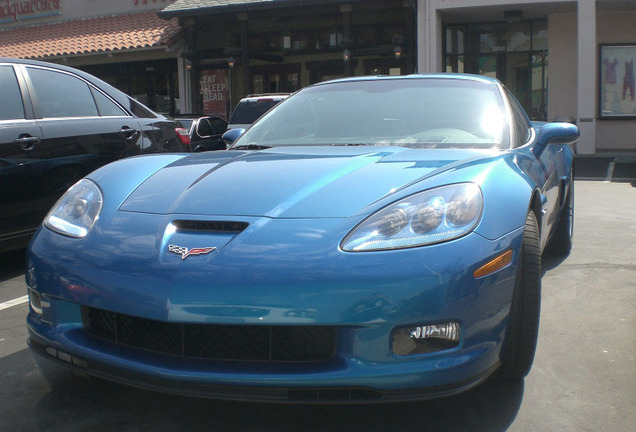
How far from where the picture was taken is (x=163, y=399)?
2.70 metres

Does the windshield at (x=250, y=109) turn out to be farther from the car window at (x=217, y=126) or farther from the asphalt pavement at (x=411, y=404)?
the asphalt pavement at (x=411, y=404)

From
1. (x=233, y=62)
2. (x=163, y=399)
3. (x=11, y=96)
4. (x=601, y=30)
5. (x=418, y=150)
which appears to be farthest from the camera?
(x=233, y=62)

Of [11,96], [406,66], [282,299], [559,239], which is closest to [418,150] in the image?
[282,299]

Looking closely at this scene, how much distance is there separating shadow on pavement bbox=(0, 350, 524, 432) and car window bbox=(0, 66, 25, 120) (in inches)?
105

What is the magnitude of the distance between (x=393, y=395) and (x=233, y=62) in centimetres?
1602

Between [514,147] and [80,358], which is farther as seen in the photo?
[514,147]

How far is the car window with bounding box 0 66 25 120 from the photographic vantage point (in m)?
4.86

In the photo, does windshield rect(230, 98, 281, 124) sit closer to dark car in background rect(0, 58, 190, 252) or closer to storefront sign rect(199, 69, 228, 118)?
storefront sign rect(199, 69, 228, 118)

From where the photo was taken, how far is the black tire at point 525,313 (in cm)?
257

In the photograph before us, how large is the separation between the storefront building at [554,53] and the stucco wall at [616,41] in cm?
2

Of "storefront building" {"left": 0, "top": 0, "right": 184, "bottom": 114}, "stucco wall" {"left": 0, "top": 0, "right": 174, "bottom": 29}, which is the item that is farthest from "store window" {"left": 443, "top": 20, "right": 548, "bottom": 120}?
"stucco wall" {"left": 0, "top": 0, "right": 174, "bottom": 29}

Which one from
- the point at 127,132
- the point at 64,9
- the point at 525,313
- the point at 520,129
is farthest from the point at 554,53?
the point at 525,313

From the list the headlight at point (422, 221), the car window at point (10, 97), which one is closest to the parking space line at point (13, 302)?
the car window at point (10, 97)

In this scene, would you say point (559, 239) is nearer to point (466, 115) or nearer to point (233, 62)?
point (466, 115)
